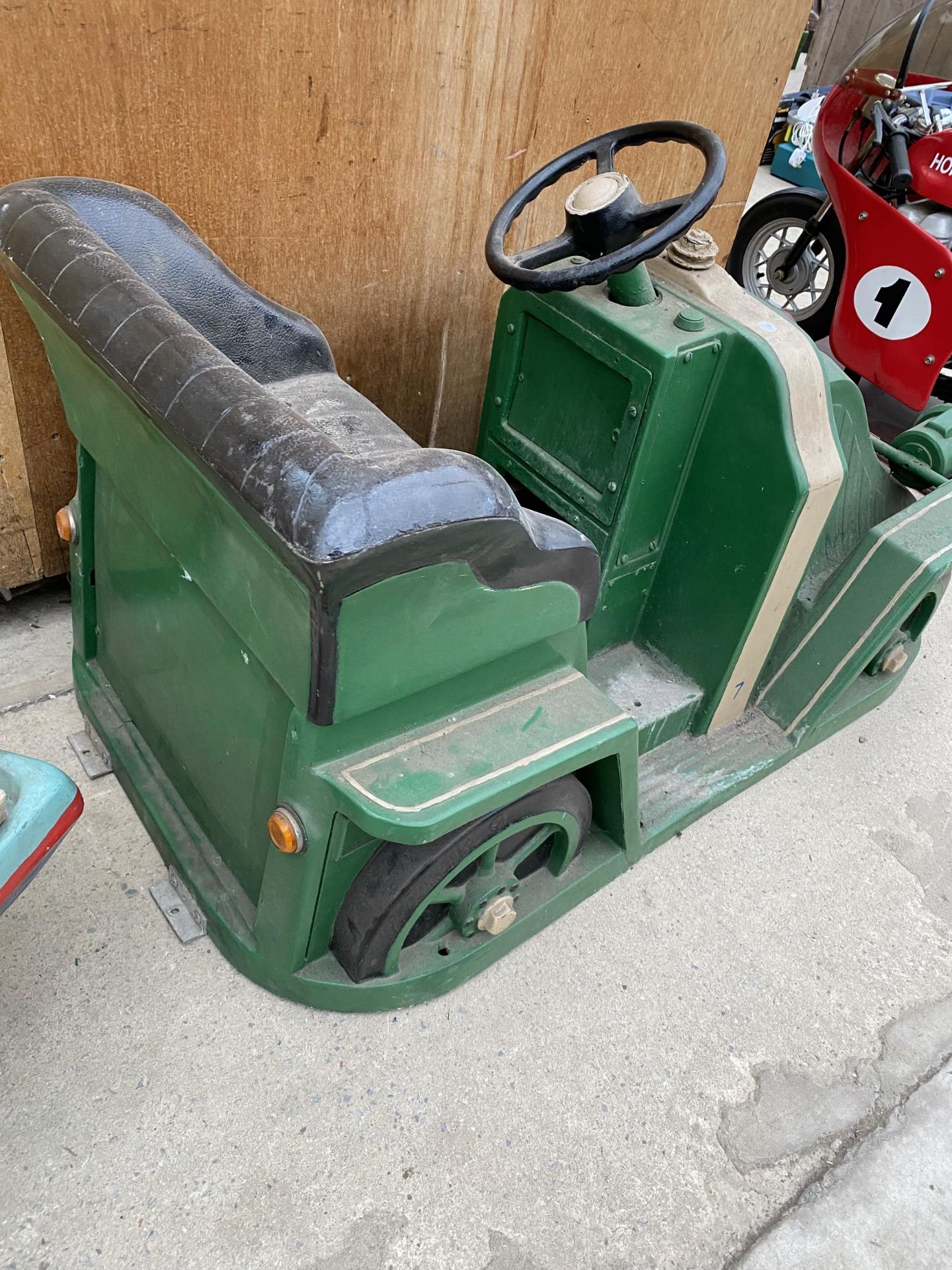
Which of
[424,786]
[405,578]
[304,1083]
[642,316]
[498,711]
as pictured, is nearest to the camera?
[405,578]

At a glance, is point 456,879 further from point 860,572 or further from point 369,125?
point 369,125

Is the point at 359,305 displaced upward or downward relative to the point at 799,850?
upward

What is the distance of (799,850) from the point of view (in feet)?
7.11

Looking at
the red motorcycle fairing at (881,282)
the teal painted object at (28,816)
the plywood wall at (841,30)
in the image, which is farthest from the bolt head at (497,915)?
the plywood wall at (841,30)

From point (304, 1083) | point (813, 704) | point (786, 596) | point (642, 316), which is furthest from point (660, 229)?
point (304, 1083)

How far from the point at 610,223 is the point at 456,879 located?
1.19m

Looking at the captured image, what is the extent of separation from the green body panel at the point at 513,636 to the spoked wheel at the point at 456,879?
3 cm

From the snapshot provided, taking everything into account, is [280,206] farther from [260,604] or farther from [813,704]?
→ [813,704]

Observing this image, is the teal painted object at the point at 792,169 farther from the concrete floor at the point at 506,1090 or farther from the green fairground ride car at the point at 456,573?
the concrete floor at the point at 506,1090

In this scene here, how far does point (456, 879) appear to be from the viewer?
162 cm

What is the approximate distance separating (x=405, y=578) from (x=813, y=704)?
55.3 inches

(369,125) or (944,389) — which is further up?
(369,125)

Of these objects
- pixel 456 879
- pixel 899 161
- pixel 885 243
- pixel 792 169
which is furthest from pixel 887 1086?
pixel 792 169

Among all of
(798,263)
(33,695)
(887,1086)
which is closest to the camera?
(887,1086)
